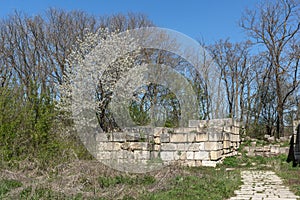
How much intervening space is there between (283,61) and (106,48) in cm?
958

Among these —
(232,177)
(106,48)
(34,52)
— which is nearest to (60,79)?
(34,52)

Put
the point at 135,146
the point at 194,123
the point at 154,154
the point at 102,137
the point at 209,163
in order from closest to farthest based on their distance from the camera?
1. the point at 209,163
2. the point at 154,154
3. the point at 135,146
4. the point at 102,137
5. the point at 194,123

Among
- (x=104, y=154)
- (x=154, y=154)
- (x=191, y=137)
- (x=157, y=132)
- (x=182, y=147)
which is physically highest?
(x=157, y=132)

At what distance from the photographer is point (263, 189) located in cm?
661

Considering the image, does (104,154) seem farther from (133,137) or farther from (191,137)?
(191,137)

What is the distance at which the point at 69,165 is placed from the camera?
7.66m

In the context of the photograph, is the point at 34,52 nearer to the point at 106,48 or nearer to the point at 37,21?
the point at 37,21

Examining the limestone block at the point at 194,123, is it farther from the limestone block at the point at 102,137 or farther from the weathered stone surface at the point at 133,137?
the limestone block at the point at 102,137

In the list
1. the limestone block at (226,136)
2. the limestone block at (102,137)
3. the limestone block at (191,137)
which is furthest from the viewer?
the limestone block at (102,137)

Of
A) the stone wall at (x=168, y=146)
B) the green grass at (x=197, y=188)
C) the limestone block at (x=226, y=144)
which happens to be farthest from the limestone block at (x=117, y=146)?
the green grass at (x=197, y=188)

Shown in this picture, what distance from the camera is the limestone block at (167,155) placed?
1070 centimetres

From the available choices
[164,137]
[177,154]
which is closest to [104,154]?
[164,137]

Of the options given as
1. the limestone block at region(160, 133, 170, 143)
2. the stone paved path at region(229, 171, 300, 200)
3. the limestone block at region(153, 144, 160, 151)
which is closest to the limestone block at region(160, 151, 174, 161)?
the limestone block at region(153, 144, 160, 151)

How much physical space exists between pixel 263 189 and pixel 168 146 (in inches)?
177
